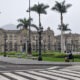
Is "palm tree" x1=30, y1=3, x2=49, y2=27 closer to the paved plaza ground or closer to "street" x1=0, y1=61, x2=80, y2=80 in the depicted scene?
the paved plaza ground

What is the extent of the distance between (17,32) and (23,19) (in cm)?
2831

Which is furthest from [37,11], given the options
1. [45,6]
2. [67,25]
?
[67,25]

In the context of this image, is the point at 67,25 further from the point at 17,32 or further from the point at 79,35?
the point at 79,35

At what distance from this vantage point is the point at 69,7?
74688mm

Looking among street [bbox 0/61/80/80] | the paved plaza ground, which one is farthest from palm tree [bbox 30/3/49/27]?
street [bbox 0/61/80/80]

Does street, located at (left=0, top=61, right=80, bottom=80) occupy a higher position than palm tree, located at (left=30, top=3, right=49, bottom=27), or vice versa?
palm tree, located at (left=30, top=3, right=49, bottom=27)

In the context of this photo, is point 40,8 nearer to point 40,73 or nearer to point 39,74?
point 40,73

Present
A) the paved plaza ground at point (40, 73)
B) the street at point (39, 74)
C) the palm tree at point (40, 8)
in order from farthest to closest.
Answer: the palm tree at point (40, 8), the paved plaza ground at point (40, 73), the street at point (39, 74)

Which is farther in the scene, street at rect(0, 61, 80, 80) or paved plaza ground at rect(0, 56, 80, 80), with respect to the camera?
paved plaza ground at rect(0, 56, 80, 80)

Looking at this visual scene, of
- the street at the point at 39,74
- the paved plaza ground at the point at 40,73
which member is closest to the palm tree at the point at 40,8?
the paved plaza ground at the point at 40,73

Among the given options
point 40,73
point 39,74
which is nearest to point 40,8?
point 40,73

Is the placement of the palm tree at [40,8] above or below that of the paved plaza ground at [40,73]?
above

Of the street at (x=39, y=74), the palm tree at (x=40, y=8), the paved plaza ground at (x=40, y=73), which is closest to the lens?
the street at (x=39, y=74)

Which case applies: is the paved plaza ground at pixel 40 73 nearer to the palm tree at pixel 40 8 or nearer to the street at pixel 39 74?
the street at pixel 39 74
